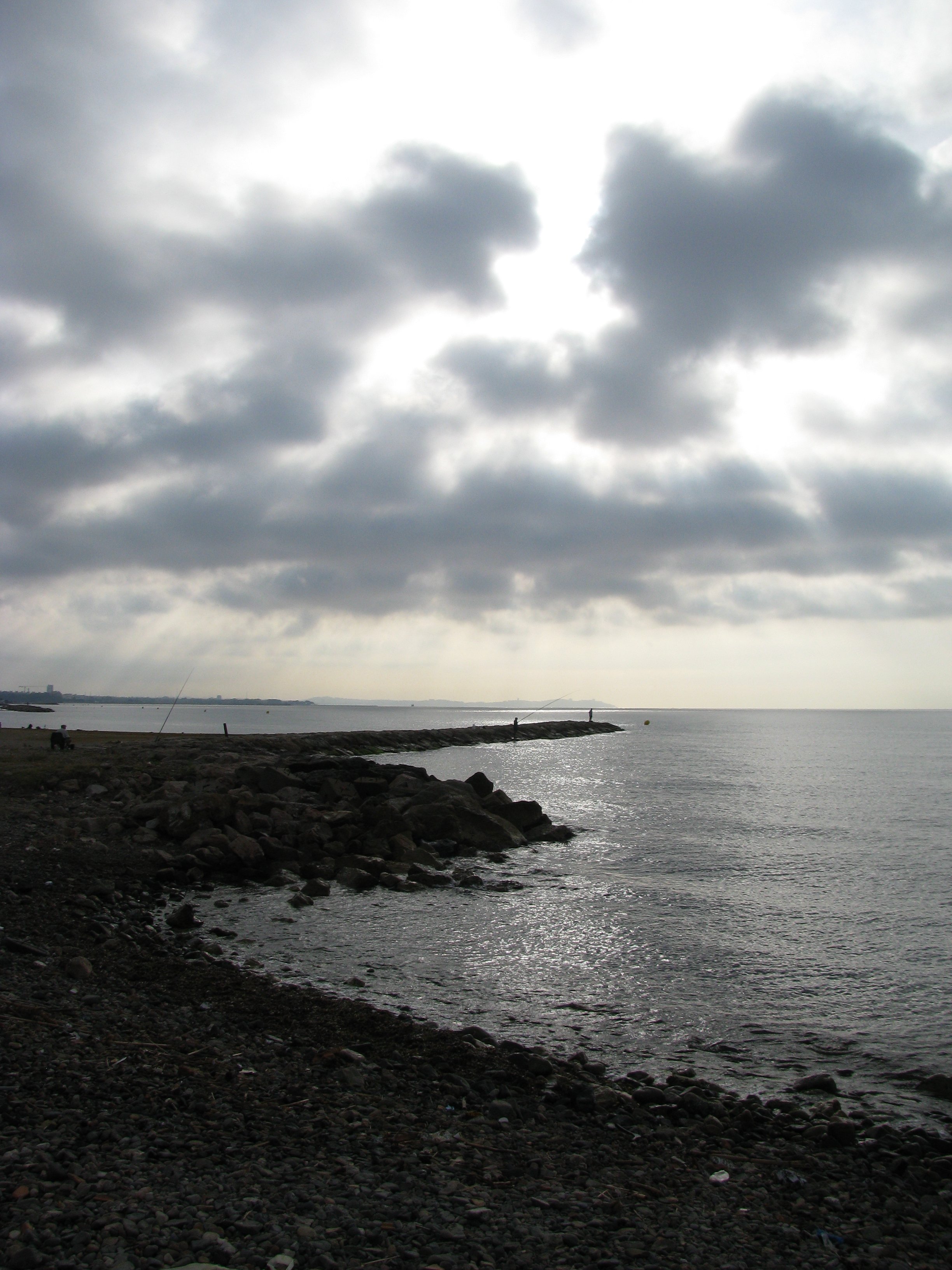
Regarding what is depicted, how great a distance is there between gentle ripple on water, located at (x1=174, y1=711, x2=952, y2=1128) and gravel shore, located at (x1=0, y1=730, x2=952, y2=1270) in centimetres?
111

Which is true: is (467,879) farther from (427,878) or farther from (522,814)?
(522,814)

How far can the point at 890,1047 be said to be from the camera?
9789 mm

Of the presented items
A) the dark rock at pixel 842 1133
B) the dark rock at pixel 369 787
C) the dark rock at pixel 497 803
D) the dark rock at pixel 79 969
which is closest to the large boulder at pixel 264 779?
the dark rock at pixel 369 787

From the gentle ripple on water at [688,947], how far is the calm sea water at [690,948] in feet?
0.16

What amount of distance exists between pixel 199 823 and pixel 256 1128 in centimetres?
1570

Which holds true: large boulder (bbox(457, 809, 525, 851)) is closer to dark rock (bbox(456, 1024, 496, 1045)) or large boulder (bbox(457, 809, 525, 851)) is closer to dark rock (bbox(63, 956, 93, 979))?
dark rock (bbox(456, 1024, 496, 1045))

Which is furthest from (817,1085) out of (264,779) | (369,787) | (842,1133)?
(264,779)

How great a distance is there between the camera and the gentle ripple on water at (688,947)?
32.4 feet

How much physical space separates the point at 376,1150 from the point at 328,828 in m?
16.4

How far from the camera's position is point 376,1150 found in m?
5.96

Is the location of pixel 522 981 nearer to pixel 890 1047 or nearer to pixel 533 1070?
pixel 533 1070

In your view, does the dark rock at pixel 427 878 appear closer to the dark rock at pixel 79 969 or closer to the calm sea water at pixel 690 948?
the calm sea water at pixel 690 948

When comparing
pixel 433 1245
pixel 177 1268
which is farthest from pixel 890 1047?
pixel 177 1268

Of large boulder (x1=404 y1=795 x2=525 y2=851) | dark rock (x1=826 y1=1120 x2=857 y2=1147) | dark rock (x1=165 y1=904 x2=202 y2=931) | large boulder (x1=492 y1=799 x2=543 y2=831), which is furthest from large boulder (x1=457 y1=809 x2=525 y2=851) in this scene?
dark rock (x1=826 y1=1120 x2=857 y2=1147)
